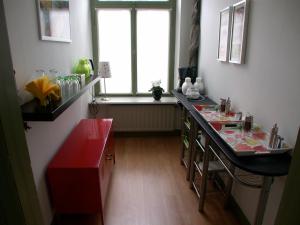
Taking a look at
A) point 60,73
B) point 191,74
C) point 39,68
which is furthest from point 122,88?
point 39,68

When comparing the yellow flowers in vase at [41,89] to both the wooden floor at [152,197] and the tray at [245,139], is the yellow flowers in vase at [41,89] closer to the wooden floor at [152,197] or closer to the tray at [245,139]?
the wooden floor at [152,197]

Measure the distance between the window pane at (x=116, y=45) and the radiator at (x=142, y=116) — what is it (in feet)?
1.54

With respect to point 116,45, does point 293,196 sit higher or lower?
lower

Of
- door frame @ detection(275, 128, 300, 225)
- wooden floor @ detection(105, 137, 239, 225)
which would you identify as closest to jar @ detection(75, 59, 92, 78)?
wooden floor @ detection(105, 137, 239, 225)

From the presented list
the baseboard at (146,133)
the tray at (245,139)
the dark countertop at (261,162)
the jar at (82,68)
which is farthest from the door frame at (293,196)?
the baseboard at (146,133)

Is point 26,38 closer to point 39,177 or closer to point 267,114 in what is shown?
point 39,177

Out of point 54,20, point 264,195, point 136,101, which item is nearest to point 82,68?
point 54,20

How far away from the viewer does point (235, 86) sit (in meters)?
2.20

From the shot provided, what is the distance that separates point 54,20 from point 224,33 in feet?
5.55

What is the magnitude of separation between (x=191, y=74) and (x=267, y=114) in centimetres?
176

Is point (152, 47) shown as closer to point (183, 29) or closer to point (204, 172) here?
point (183, 29)

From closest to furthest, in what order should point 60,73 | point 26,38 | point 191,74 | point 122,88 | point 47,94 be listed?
point 47,94, point 26,38, point 60,73, point 191,74, point 122,88

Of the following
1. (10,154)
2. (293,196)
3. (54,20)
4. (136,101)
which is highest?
(54,20)

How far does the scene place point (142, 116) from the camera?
3.88 meters
